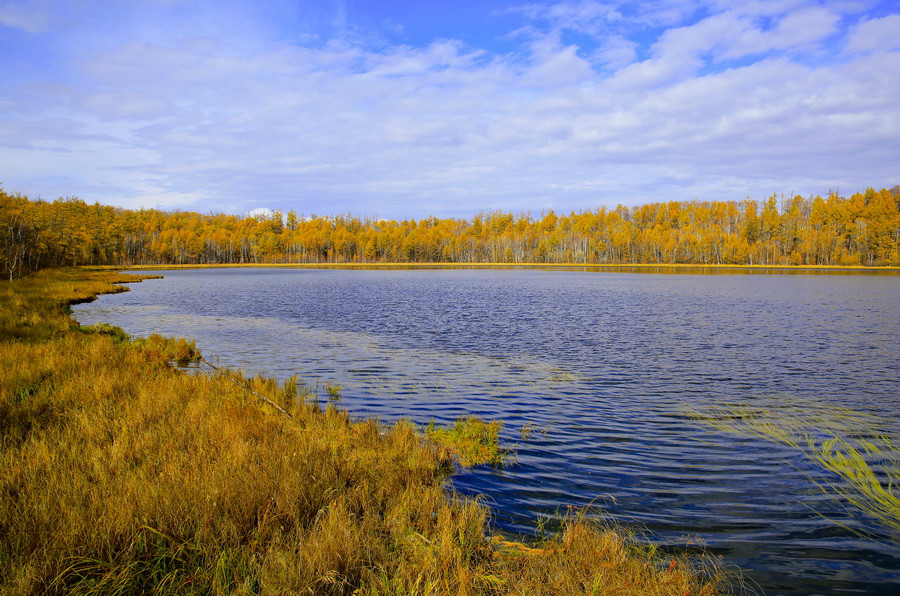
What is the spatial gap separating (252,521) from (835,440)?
11199 mm

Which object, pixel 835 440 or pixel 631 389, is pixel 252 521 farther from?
pixel 631 389

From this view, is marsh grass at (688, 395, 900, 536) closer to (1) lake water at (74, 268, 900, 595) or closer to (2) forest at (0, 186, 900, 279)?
(1) lake water at (74, 268, 900, 595)

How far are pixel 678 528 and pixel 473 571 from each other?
11.2 ft

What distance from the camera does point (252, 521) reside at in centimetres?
534

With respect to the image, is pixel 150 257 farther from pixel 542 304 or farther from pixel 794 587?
pixel 794 587

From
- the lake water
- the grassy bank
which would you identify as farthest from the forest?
the grassy bank

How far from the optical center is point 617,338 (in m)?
24.2

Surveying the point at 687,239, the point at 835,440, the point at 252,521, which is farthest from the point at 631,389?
the point at 687,239

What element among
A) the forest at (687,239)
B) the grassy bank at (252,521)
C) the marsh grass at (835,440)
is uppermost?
the forest at (687,239)

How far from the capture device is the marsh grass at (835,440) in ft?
25.6

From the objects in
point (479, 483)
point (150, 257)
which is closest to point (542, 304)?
point (479, 483)

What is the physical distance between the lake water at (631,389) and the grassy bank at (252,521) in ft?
4.37

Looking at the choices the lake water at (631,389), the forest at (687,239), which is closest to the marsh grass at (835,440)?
the lake water at (631,389)

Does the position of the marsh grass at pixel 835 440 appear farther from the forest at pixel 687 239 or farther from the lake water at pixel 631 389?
the forest at pixel 687 239
